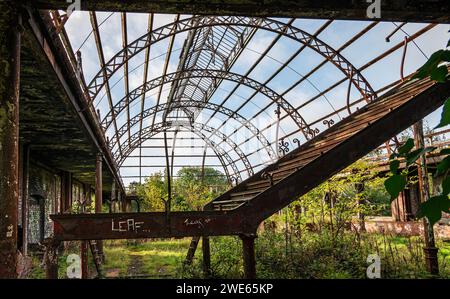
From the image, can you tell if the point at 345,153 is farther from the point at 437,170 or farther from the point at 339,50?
the point at 339,50

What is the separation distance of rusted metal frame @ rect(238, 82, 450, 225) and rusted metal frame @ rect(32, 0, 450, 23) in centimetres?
217

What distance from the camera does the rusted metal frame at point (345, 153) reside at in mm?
6363

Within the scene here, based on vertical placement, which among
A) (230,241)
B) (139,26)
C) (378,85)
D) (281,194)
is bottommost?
(230,241)

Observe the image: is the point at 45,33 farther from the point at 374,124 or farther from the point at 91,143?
the point at 91,143

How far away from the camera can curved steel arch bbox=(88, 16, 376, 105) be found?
13859mm

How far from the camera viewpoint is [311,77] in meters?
19.6

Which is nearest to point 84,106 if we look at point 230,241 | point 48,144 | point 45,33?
point 45,33

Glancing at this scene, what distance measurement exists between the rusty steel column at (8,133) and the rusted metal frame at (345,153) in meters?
3.35

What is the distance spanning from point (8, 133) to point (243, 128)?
27.4 meters

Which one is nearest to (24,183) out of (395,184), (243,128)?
(395,184)

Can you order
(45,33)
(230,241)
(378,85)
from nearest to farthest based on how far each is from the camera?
1. (45,33)
2. (230,241)
3. (378,85)

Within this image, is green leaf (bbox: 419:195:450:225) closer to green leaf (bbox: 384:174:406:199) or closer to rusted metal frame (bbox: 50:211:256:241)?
green leaf (bbox: 384:174:406:199)

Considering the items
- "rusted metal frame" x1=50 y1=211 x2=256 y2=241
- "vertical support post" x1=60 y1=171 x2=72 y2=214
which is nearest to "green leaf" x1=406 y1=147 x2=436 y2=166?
"rusted metal frame" x1=50 y1=211 x2=256 y2=241
